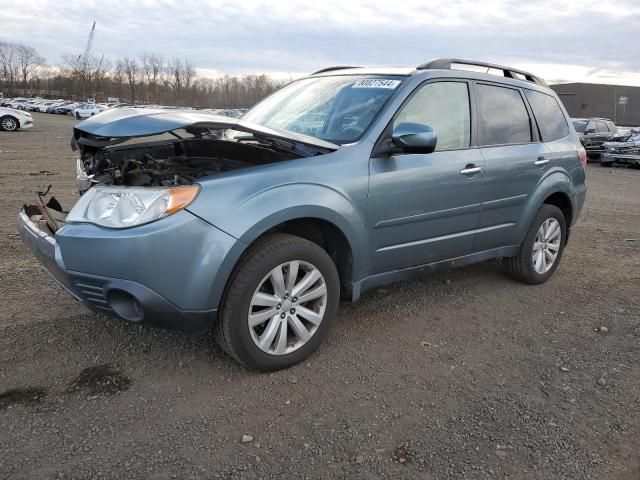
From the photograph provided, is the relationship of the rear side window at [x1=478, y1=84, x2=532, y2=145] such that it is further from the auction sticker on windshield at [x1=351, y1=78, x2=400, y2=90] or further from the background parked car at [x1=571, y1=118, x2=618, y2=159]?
the background parked car at [x1=571, y1=118, x2=618, y2=159]

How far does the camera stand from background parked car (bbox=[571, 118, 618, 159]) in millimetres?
20141

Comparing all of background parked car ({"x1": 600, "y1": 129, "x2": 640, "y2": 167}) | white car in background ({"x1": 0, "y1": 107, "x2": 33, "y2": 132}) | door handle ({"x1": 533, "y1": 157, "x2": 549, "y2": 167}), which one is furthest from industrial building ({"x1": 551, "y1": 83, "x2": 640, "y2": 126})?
Result: door handle ({"x1": 533, "y1": 157, "x2": 549, "y2": 167})

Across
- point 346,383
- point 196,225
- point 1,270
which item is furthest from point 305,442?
point 1,270

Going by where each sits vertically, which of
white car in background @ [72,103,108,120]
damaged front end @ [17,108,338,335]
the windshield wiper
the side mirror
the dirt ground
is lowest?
the dirt ground

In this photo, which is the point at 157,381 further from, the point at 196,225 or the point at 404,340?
the point at 404,340

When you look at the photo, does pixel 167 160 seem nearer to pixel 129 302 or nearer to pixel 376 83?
pixel 129 302

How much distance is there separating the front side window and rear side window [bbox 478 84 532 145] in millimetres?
207

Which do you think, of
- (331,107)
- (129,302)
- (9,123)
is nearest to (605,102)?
(9,123)

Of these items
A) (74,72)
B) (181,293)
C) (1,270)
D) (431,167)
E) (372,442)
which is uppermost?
(74,72)

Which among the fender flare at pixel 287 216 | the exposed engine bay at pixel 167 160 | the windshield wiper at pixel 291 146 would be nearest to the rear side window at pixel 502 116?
the fender flare at pixel 287 216

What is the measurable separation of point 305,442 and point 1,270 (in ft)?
11.3

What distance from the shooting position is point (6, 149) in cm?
1519

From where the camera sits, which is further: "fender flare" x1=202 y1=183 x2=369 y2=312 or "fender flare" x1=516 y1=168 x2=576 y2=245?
"fender flare" x1=516 y1=168 x2=576 y2=245

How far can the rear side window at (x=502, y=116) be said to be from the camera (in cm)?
427
